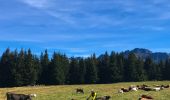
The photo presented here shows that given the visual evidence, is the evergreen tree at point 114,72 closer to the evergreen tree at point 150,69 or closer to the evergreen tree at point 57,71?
the evergreen tree at point 150,69

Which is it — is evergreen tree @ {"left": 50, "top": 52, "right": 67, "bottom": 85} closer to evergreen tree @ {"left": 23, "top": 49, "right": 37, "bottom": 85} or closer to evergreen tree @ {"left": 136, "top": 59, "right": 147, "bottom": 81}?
evergreen tree @ {"left": 23, "top": 49, "right": 37, "bottom": 85}

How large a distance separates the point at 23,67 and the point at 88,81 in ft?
79.8

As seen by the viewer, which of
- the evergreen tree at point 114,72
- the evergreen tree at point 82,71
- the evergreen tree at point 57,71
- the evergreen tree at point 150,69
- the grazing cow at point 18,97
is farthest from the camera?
the evergreen tree at point 150,69

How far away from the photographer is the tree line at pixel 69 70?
128125 mm

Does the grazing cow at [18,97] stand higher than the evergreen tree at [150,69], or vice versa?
the evergreen tree at [150,69]

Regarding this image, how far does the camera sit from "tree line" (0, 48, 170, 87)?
5044 inches

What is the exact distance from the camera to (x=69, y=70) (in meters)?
142

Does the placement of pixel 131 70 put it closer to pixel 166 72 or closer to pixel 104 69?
pixel 104 69

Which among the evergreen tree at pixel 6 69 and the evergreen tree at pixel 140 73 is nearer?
the evergreen tree at pixel 6 69

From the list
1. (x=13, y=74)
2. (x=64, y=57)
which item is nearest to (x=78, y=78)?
(x=64, y=57)

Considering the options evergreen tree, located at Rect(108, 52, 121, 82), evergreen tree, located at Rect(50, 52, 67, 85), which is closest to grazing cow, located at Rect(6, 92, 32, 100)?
evergreen tree, located at Rect(50, 52, 67, 85)

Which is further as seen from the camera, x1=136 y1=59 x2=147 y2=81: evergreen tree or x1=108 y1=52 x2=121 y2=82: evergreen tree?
x1=136 y1=59 x2=147 y2=81: evergreen tree

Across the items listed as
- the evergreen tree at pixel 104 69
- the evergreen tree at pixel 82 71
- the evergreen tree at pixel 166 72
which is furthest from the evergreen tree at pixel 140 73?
the evergreen tree at pixel 82 71

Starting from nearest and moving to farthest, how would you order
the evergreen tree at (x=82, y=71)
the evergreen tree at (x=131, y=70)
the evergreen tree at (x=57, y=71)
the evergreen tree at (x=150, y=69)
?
the evergreen tree at (x=57, y=71) < the evergreen tree at (x=82, y=71) < the evergreen tree at (x=131, y=70) < the evergreen tree at (x=150, y=69)
